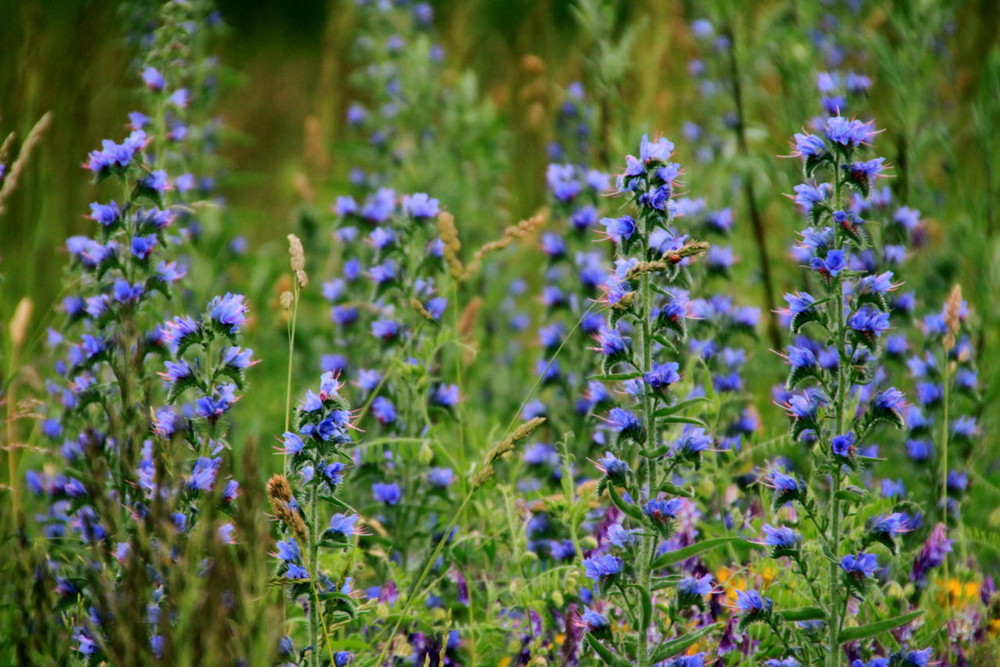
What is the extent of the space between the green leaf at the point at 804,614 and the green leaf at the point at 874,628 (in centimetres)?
5

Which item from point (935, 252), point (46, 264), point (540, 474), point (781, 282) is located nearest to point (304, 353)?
point (46, 264)

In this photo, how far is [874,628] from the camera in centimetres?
207

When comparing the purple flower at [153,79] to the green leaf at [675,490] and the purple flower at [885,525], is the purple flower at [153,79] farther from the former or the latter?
the purple flower at [885,525]

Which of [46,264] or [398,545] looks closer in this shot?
[398,545]

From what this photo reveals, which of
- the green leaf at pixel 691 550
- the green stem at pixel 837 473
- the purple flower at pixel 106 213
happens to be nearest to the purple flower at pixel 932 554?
the green stem at pixel 837 473

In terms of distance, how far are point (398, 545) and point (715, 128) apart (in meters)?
2.99

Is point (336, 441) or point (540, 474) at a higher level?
point (540, 474)

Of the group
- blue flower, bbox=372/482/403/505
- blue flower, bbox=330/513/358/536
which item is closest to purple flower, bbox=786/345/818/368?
blue flower, bbox=330/513/358/536

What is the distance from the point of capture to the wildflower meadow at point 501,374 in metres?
2.15

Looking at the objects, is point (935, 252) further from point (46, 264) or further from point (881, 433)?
point (46, 264)

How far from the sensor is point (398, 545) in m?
2.97

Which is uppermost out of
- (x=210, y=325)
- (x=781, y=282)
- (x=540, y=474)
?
(x=781, y=282)

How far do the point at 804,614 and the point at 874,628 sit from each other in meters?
0.13

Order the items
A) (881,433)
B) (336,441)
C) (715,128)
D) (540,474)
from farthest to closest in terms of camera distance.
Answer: (715,128)
(881,433)
(540,474)
(336,441)
